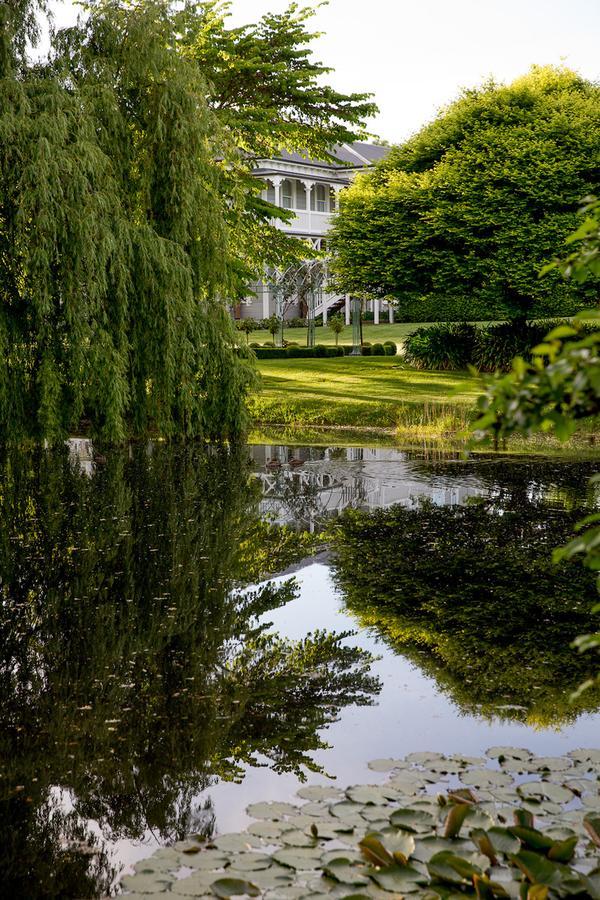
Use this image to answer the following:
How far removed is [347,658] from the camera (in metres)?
6.84

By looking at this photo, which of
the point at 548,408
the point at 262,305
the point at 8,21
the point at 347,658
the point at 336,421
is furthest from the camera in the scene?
the point at 262,305

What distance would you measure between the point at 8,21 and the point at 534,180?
18.8 m

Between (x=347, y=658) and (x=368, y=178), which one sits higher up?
(x=368, y=178)

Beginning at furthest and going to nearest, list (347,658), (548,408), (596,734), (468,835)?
(347,658) < (596,734) < (468,835) < (548,408)

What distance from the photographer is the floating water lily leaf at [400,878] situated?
3.77 m

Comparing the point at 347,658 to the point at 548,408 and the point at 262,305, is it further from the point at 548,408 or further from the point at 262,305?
the point at 262,305

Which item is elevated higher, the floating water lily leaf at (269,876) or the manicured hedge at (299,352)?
the manicured hedge at (299,352)

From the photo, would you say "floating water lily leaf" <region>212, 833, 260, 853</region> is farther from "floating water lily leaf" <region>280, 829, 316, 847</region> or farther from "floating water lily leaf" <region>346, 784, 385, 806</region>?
"floating water lily leaf" <region>346, 784, 385, 806</region>

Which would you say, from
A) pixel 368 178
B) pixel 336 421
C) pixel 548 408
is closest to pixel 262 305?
Answer: pixel 368 178

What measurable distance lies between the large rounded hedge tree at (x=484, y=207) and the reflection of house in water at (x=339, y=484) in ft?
39.0

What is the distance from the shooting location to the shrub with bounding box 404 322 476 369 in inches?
1222

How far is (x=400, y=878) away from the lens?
3.81 meters

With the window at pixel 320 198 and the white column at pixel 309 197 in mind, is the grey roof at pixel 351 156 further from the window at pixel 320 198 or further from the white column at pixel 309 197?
the window at pixel 320 198

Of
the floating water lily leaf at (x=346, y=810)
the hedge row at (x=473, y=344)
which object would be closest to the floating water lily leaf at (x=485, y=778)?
the floating water lily leaf at (x=346, y=810)
